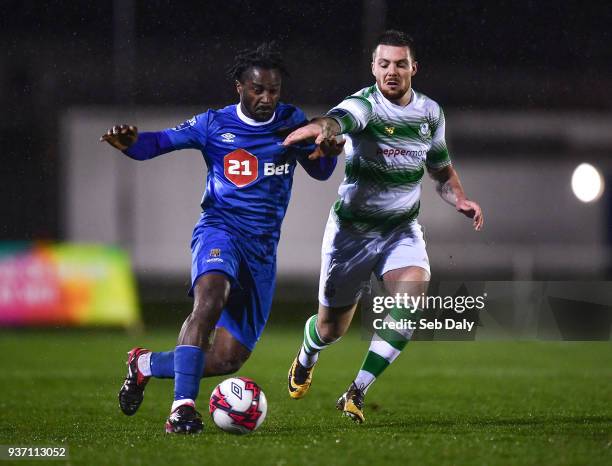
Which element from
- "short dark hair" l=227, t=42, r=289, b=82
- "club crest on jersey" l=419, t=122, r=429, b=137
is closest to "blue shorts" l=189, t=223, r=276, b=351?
"short dark hair" l=227, t=42, r=289, b=82

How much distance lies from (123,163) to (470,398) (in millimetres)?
12321

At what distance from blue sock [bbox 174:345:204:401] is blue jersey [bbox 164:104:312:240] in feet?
2.61

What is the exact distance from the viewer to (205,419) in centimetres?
686

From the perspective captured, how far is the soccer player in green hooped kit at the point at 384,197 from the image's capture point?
6605 mm

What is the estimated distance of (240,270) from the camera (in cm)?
625

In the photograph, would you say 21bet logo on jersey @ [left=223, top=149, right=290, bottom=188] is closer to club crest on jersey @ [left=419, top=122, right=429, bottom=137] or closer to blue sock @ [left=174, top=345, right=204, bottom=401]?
blue sock @ [left=174, top=345, right=204, bottom=401]

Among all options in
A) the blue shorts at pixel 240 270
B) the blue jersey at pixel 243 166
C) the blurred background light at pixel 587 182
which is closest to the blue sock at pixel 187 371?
the blue shorts at pixel 240 270

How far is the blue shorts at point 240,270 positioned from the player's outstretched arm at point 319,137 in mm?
682

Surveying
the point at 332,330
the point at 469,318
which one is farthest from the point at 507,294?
the point at 332,330

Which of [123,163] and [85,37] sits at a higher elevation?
[85,37]

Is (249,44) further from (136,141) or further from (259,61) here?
(136,141)

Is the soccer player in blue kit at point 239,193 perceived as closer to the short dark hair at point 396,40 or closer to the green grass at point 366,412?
the green grass at point 366,412

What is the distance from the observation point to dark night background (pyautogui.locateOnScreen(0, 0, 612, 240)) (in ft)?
57.0

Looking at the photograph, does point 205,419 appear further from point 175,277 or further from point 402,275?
point 175,277
